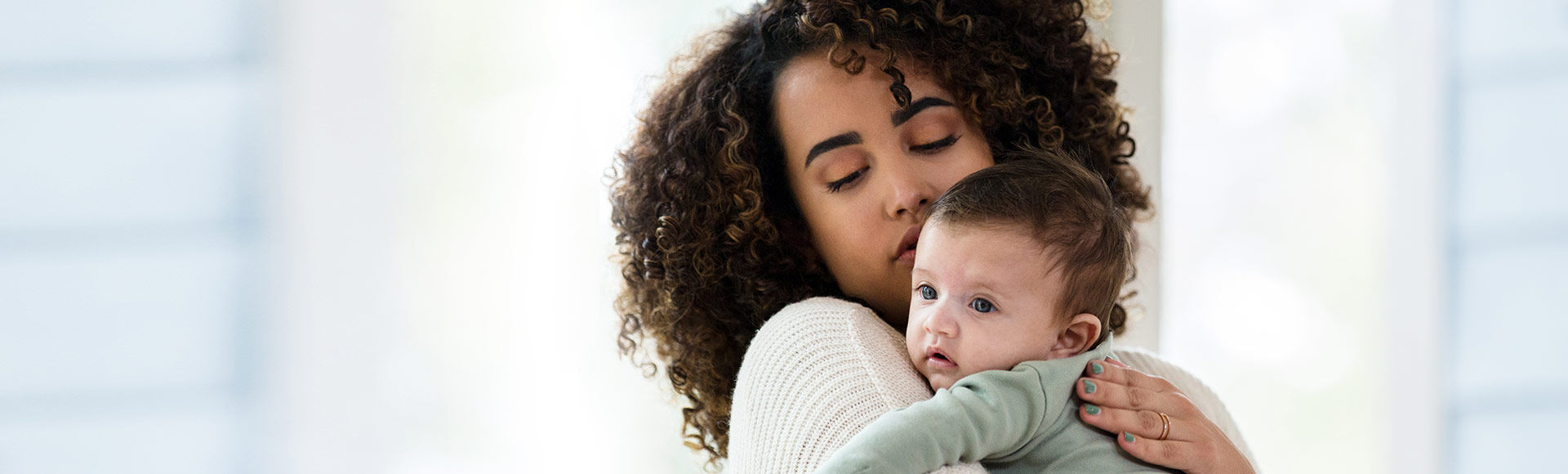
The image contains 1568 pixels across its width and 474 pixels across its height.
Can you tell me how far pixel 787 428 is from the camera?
1319 millimetres

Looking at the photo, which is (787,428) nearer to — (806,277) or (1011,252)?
(1011,252)

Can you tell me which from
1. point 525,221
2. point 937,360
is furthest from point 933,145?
point 525,221

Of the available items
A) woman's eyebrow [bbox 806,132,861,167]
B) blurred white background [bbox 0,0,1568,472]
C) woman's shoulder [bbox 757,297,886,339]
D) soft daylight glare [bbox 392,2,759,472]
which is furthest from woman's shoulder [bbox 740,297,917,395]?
soft daylight glare [bbox 392,2,759,472]

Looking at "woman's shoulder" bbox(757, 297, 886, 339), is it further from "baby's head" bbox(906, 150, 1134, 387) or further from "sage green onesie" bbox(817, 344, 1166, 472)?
"sage green onesie" bbox(817, 344, 1166, 472)

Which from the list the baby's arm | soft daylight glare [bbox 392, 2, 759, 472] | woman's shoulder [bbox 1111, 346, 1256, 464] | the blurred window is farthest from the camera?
soft daylight glare [bbox 392, 2, 759, 472]

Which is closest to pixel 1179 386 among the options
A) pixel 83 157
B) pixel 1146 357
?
pixel 1146 357

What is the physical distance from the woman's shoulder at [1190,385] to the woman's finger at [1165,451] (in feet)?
0.92

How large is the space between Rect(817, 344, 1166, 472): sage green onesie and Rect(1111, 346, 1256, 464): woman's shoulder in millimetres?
323

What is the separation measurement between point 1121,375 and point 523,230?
4.86ft

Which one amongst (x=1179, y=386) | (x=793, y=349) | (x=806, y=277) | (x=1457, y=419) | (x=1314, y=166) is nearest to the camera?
(x=793, y=349)

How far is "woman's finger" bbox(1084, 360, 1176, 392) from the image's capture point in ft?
4.36

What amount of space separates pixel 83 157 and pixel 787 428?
1.60 meters

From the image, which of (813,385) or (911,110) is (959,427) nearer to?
(813,385)

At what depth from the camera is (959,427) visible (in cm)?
116
